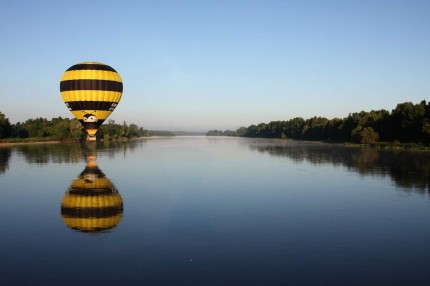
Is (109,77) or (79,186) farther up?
(109,77)

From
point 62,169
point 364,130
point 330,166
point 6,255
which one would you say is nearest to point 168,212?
point 6,255

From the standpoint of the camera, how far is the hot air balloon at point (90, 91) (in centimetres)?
5509

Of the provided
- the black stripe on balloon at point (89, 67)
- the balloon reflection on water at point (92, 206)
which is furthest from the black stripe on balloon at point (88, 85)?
the balloon reflection on water at point (92, 206)

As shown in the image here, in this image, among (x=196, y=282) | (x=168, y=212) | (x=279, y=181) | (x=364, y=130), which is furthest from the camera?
(x=364, y=130)

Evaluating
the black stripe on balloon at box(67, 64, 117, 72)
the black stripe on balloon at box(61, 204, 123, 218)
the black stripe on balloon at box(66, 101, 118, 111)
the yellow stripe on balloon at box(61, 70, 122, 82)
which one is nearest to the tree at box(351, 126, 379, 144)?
the black stripe on balloon at box(66, 101, 118, 111)

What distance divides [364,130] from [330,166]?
68.5 metres

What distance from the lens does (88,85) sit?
2163 inches

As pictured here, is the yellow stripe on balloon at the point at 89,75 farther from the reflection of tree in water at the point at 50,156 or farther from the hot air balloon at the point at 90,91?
the reflection of tree in water at the point at 50,156

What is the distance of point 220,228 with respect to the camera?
2203 cm

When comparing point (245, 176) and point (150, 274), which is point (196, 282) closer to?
point (150, 274)

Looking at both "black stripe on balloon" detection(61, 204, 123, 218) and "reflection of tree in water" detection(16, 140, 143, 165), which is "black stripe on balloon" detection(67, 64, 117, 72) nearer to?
"reflection of tree in water" detection(16, 140, 143, 165)

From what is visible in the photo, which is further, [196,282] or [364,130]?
[364,130]

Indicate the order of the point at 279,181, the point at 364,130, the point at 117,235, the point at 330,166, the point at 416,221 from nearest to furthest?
1. the point at 117,235
2. the point at 416,221
3. the point at 279,181
4. the point at 330,166
5. the point at 364,130

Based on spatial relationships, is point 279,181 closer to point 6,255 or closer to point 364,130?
point 6,255
